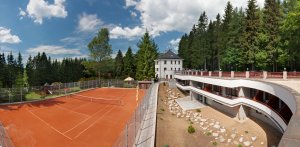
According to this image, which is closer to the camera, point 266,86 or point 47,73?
point 266,86

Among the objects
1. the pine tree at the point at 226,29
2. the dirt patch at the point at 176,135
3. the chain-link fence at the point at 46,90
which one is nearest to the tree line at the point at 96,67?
the chain-link fence at the point at 46,90

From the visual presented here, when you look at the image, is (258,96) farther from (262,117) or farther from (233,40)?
(233,40)

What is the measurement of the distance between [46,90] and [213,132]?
35317 millimetres

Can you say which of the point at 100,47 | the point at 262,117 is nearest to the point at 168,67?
the point at 100,47

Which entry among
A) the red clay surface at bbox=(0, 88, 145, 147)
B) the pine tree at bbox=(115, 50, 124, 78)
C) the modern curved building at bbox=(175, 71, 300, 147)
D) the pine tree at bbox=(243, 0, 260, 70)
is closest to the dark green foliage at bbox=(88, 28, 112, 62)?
the pine tree at bbox=(115, 50, 124, 78)

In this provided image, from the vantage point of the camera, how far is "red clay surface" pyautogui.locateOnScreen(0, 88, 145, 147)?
22172mm

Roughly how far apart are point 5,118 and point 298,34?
1565 inches

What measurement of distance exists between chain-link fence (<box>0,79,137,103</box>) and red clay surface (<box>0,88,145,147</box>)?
3.06 meters

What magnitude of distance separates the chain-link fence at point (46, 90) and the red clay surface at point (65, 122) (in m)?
3.06

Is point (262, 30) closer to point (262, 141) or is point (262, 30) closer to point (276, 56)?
point (276, 56)

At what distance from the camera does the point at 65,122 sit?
92.8 feet

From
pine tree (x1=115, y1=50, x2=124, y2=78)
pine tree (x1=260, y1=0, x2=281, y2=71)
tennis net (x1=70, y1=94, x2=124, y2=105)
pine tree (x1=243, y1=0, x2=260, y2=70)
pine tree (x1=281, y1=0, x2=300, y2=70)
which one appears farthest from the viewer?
pine tree (x1=115, y1=50, x2=124, y2=78)

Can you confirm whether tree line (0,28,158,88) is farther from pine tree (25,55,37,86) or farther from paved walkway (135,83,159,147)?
paved walkway (135,83,159,147)

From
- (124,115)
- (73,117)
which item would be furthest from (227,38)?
(73,117)
